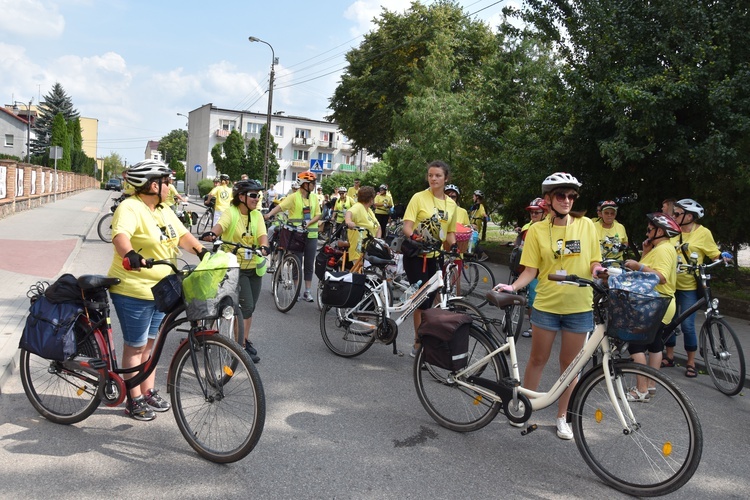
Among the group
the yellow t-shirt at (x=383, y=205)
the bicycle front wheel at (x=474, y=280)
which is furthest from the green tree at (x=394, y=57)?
the bicycle front wheel at (x=474, y=280)

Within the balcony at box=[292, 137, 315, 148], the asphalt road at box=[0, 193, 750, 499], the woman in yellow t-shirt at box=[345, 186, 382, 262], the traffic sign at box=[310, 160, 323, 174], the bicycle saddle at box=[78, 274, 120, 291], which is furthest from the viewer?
the balcony at box=[292, 137, 315, 148]

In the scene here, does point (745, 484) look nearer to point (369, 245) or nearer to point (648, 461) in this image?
point (648, 461)

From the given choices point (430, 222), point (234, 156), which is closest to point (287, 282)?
point (430, 222)

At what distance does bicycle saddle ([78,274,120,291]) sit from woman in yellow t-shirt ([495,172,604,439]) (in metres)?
2.55

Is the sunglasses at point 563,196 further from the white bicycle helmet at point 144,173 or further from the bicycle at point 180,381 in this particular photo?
the white bicycle helmet at point 144,173

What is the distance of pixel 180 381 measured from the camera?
379cm

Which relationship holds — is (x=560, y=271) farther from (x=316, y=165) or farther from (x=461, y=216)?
(x=316, y=165)

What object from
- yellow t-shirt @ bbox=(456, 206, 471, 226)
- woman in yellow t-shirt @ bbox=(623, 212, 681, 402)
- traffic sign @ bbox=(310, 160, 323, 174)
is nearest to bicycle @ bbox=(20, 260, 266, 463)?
woman in yellow t-shirt @ bbox=(623, 212, 681, 402)

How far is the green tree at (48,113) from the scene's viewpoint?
243 ft

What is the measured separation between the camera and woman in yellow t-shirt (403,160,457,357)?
19.5 ft

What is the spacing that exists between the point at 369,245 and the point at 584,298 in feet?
11.2

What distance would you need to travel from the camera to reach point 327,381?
18.0 feet

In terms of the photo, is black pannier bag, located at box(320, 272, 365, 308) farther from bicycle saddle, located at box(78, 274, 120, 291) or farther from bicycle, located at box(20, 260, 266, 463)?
bicycle saddle, located at box(78, 274, 120, 291)

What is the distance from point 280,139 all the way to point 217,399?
8353 cm
